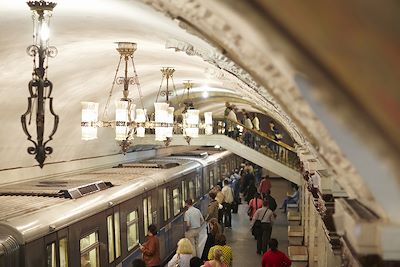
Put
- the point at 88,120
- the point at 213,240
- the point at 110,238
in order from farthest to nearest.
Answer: the point at 213,240
the point at 110,238
the point at 88,120

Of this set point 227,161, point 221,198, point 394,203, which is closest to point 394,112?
point 394,203

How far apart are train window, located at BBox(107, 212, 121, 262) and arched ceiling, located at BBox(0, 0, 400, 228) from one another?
2779mm

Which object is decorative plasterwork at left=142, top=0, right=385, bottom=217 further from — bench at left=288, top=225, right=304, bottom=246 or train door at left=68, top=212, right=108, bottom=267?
bench at left=288, top=225, right=304, bottom=246

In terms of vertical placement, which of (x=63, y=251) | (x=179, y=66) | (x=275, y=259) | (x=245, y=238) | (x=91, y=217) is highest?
(x=179, y=66)

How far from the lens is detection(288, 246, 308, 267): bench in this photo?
1306 centimetres

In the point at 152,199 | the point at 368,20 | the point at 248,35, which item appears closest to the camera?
the point at 368,20

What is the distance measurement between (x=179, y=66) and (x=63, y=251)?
235 inches

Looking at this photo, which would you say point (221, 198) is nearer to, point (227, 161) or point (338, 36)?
point (227, 161)

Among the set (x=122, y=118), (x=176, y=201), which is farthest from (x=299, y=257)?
(x=122, y=118)

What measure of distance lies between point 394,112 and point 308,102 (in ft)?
0.74

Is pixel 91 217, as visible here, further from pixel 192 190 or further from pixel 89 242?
pixel 192 190

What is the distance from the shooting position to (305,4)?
4.76 ft

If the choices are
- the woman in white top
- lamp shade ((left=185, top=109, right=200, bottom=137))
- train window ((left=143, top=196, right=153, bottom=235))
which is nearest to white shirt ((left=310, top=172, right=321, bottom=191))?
the woman in white top

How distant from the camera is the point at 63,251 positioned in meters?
7.98
